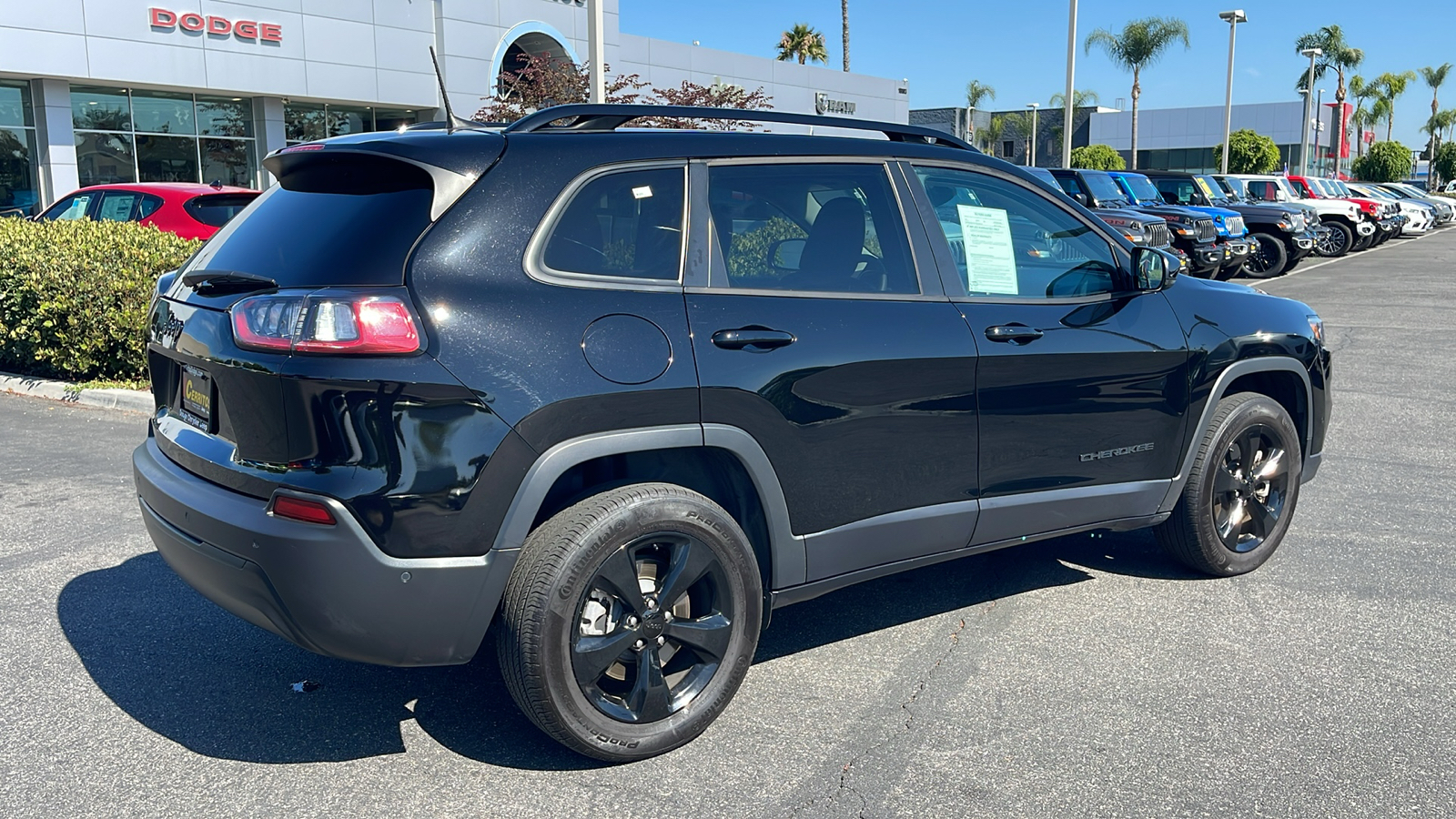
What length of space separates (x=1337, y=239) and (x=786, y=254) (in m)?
29.6

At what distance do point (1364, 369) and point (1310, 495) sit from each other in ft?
18.3

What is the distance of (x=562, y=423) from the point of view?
310 centimetres

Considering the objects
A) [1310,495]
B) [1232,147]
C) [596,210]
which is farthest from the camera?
[1232,147]

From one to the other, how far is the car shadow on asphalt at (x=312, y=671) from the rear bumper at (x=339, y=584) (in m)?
0.50

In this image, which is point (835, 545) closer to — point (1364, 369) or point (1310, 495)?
point (1310, 495)

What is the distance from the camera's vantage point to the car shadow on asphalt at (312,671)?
11.5 ft

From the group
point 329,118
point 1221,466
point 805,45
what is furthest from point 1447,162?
point 1221,466

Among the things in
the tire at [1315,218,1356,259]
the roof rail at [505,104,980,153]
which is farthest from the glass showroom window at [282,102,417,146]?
the roof rail at [505,104,980,153]

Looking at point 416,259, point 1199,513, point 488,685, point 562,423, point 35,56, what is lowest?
point 488,685

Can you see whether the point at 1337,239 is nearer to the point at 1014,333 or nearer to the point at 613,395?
the point at 1014,333

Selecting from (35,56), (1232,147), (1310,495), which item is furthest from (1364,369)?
(1232,147)

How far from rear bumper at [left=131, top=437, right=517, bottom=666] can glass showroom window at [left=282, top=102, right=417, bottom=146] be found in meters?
26.1

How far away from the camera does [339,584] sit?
116 inches

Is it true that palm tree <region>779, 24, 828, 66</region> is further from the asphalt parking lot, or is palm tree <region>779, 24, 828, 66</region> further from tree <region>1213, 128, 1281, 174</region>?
the asphalt parking lot
